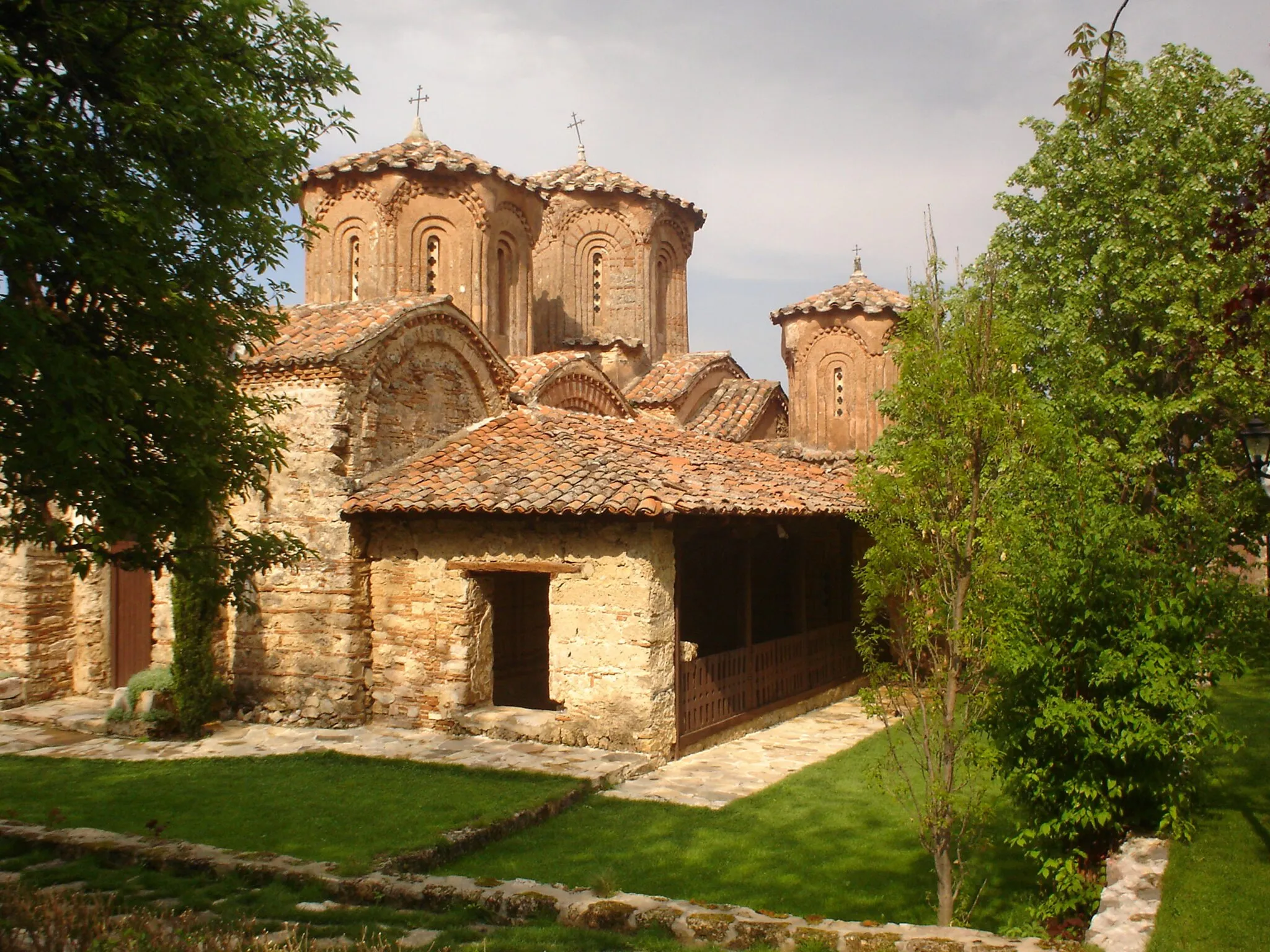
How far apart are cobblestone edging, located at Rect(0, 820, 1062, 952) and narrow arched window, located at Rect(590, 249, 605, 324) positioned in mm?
13229

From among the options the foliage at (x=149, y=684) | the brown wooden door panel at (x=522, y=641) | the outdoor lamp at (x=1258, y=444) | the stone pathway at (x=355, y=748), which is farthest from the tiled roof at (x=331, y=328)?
the outdoor lamp at (x=1258, y=444)

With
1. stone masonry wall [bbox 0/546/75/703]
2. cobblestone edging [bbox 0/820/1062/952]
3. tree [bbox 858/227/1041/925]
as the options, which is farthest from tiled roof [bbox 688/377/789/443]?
cobblestone edging [bbox 0/820/1062/952]

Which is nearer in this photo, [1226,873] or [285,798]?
[1226,873]

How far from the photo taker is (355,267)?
14.5 m

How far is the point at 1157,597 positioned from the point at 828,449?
1064cm

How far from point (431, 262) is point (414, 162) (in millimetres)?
1390

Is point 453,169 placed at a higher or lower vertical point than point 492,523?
higher

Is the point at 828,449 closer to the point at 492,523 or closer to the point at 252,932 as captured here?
the point at 492,523

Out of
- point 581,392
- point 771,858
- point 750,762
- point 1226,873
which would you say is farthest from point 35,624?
point 1226,873

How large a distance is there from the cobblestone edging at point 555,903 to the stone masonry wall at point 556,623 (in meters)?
3.38

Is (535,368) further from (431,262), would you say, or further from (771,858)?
(771,858)

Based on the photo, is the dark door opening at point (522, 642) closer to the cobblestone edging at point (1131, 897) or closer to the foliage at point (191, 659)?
the foliage at point (191, 659)

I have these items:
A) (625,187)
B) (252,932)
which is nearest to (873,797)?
(252,932)

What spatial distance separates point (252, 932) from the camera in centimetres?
457
